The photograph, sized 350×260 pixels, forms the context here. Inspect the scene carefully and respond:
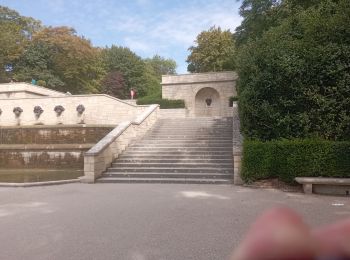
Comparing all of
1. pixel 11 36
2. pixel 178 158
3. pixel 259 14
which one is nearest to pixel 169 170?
pixel 178 158

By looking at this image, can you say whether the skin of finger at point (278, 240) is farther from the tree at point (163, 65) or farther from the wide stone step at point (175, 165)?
the tree at point (163, 65)

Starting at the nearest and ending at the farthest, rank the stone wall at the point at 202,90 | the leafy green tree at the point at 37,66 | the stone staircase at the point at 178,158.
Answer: the stone staircase at the point at 178,158 → the stone wall at the point at 202,90 → the leafy green tree at the point at 37,66

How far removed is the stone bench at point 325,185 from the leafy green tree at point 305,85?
1.87 metres

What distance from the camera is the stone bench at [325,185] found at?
10.8 m

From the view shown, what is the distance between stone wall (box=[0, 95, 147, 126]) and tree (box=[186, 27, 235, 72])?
2238cm

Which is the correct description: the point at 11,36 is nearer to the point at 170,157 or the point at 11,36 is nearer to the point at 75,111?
the point at 75,111

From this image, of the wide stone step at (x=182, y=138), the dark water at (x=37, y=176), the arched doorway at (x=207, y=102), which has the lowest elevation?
the dark water at (x=37, y=176)

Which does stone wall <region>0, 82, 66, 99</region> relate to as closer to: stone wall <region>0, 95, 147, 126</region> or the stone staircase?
stone wall <region>0, 95, 147, 126</region>

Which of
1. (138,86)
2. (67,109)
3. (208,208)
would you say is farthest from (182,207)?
(138,86)

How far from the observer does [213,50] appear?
160ft

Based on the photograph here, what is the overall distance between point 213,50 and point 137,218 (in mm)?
43065

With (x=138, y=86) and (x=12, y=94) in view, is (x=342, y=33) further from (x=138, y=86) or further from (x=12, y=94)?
(x=138, y=86)

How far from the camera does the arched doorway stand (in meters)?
41.6

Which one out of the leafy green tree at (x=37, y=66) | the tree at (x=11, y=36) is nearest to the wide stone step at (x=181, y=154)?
the leafy green tree at (x=37, y=66)
